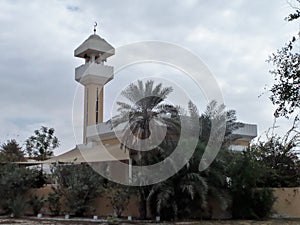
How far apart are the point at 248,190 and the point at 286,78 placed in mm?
11566

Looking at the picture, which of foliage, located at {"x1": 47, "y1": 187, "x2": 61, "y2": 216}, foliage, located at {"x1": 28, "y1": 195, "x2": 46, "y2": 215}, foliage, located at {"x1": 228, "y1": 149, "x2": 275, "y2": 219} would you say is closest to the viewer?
foliage, located at {"x1": 228, "y1": 149, "x2": 275, "y2": 219}

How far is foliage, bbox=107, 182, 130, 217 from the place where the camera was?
1970 cm

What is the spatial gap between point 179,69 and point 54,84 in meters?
10.2

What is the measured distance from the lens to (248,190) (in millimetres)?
20203

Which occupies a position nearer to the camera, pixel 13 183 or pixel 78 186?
pixel 78 186

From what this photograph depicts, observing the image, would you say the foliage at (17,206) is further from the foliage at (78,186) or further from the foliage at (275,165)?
the foliage at (275,165)

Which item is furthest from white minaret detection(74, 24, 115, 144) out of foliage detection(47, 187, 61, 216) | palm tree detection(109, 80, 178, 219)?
palm tree detection(109, 80, 178, 219)

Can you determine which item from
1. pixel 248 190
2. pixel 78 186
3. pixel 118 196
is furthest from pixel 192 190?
pixel 78 186

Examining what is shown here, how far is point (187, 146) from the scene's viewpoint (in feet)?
62.2

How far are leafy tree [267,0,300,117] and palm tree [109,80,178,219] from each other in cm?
968

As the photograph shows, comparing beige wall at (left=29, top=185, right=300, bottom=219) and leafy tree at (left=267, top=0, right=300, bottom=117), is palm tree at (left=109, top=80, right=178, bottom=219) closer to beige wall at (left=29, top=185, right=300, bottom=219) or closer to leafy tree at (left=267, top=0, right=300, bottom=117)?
beige wall at (left=29, top=185, right=300, bottom=219)

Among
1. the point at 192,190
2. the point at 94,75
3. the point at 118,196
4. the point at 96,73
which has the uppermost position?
the point at 96,73

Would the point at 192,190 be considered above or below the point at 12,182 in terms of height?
below

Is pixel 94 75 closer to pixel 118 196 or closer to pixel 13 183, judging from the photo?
pixel 13 183
